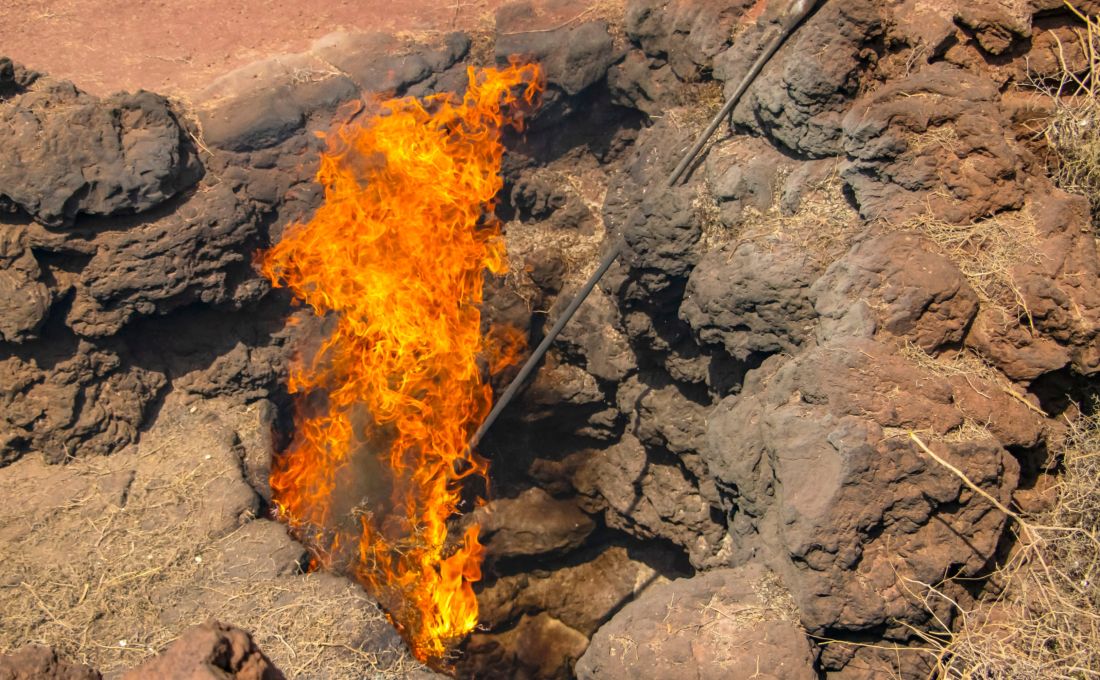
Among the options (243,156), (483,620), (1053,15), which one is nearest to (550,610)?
(483,620)

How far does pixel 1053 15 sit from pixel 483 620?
7.02m

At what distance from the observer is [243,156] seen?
24.0 feet

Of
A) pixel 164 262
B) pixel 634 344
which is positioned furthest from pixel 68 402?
pixel 634 344

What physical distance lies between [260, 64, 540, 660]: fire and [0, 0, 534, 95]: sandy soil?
106 centimetres

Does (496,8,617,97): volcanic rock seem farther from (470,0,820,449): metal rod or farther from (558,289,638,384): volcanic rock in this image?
(558,289,638,384): volcanic rock

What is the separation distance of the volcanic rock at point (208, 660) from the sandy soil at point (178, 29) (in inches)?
229

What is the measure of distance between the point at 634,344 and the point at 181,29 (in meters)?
5.11

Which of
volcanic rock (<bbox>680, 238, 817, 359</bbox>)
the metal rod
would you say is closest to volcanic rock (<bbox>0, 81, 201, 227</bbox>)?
the metal rod

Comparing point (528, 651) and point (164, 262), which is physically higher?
point (164, 262)

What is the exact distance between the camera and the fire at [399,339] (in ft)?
24.6

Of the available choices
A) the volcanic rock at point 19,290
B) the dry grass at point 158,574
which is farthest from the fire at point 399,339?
the volcanic rock at point 19,290

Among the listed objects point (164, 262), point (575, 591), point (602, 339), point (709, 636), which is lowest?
point (575, 591)

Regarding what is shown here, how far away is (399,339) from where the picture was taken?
752 centimetres

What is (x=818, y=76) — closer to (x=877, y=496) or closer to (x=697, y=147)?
(x=697, y=147)
